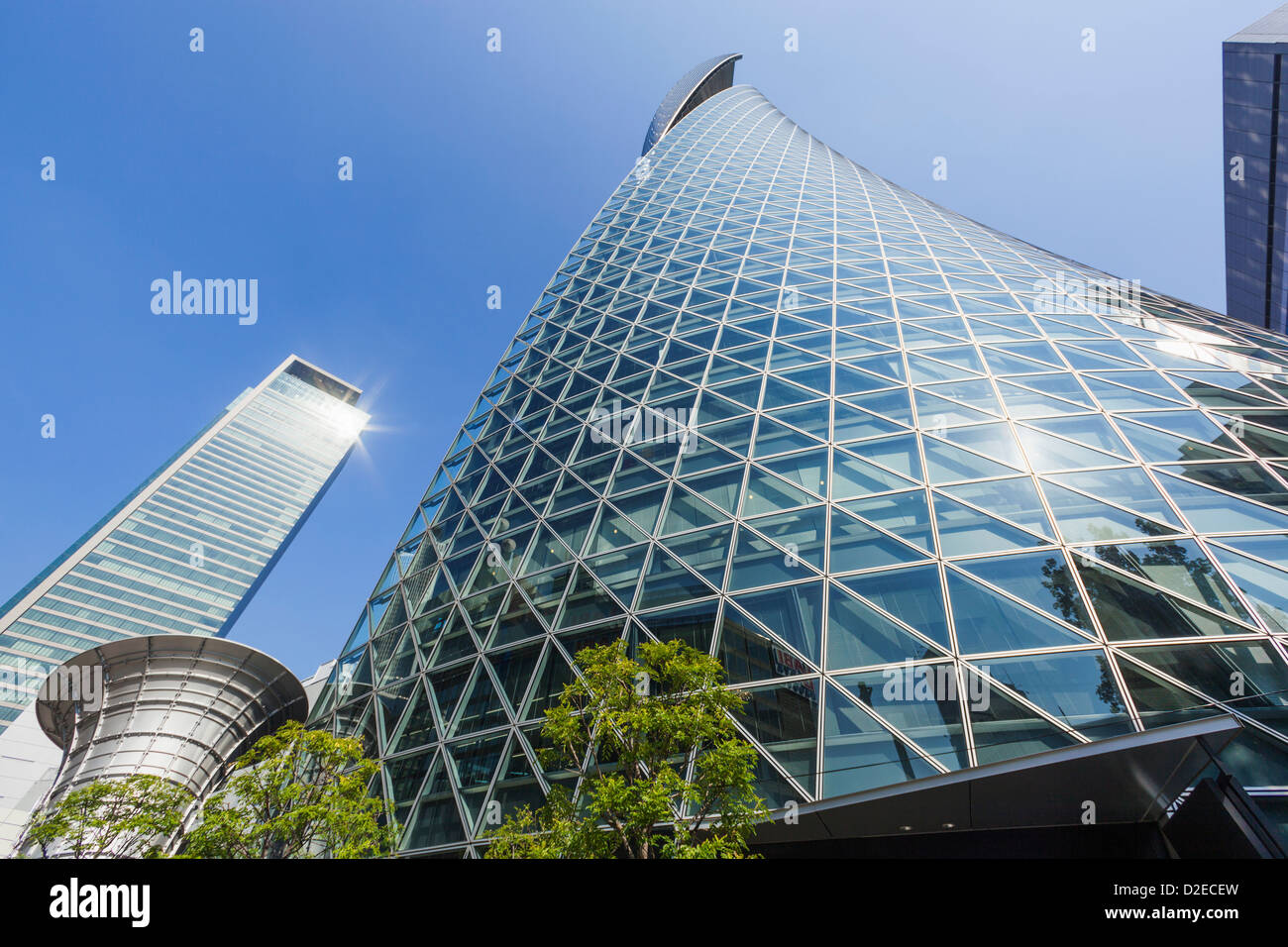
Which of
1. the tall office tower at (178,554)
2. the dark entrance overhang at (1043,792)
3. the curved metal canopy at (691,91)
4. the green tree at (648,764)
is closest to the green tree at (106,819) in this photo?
the green tree at (648,764)

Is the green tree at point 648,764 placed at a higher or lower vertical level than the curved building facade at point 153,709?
higher

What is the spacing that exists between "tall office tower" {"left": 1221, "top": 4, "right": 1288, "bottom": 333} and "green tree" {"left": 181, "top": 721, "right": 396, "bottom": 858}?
5031cm

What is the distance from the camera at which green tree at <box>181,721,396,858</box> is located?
1010cm

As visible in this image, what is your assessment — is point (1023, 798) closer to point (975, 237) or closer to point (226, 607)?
point (975, 237)

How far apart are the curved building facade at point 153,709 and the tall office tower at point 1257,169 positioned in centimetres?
5538

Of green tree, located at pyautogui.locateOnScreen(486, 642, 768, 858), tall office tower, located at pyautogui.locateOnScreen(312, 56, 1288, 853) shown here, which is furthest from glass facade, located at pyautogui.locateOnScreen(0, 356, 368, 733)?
green tree, located at pyautogui.locateOnScreen(486, 642, 768, 858)

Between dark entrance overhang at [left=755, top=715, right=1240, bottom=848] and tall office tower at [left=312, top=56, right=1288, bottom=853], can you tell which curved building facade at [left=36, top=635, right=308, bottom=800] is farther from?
dark entrance overhang at [left=755, top=715, right=1240, bottom=848]

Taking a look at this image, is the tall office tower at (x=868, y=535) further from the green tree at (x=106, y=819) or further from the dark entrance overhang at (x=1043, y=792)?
the green tree at (x=106, y=819)

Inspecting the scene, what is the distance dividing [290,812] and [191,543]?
428ft

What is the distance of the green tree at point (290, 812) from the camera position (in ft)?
33.1

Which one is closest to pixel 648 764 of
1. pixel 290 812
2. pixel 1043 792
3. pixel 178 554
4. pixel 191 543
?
pixel 1043 792

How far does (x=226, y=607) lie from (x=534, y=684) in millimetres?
126264

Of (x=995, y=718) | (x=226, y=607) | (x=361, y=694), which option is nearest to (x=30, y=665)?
(x=226, y=607)
